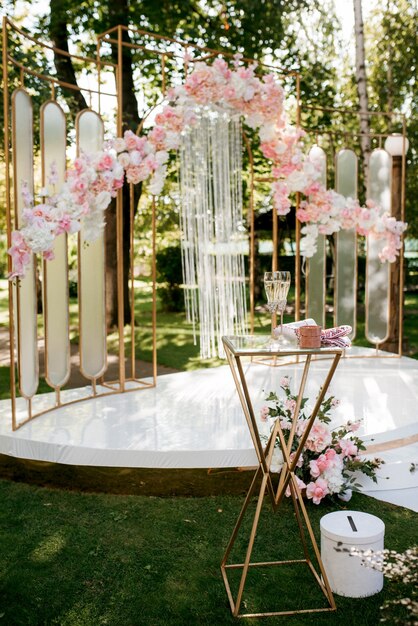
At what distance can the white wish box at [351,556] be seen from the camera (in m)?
2.44

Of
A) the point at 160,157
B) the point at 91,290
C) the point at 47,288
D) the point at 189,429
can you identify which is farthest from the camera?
the point at 91,290

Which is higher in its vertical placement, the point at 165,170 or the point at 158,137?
the point at 158,137

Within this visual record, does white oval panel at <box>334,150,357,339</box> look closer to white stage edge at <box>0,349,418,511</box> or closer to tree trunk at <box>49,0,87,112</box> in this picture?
white stage edge at <box>0,349,418,511</box>

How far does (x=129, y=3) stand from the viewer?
362 inches

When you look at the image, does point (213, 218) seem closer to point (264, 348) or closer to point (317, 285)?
point (317, 285)

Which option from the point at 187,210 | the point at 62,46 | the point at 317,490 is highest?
the point at 62,46

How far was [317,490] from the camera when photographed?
126 inches

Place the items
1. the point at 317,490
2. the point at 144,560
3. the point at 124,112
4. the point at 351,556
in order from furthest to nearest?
1. the point at 124,112
2. the point at 317,490
3. the point at 144,560
4. the point at 351,556

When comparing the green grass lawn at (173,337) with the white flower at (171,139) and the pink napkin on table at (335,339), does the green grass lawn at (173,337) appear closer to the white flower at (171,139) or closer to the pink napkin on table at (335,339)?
the white flower at (171,139)

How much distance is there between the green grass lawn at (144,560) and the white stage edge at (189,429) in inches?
→ 7.8

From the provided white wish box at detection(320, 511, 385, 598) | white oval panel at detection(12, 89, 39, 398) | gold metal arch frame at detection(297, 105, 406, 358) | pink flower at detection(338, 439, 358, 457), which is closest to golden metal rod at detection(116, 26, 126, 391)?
white oval panel at detection(12, 89, 39, 398)

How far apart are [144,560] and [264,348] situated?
3.36 ft

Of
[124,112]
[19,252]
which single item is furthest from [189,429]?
[124,112]

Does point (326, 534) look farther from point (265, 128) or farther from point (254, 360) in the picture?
point (254, 360)
